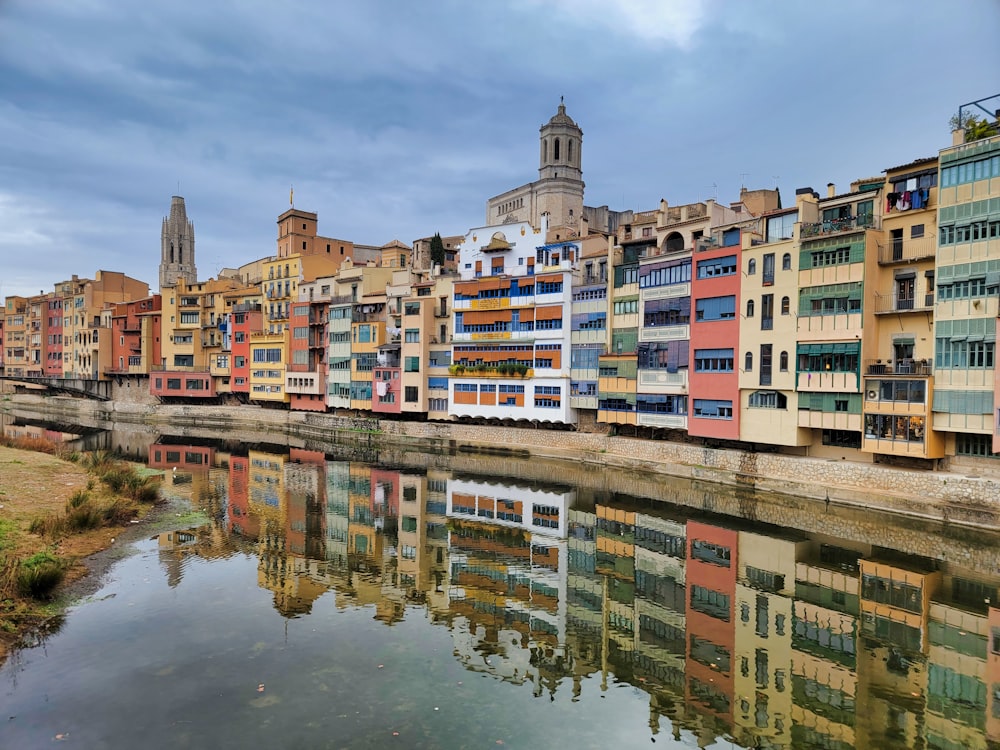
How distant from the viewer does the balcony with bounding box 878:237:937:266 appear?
3089 cm

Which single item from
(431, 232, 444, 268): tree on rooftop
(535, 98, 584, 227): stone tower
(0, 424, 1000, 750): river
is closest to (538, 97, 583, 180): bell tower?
(535, 98, 584, 227): stone tower

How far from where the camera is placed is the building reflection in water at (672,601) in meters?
14.5

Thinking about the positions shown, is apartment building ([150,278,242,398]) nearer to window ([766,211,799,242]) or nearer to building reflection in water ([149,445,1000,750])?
building reflection in water ([149,445,1000,750])

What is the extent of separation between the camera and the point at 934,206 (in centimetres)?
3072

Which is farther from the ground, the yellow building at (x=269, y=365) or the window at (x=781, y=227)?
the window at (x=781, y=227)

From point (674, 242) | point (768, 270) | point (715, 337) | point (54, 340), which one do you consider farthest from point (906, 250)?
point (54, 340)

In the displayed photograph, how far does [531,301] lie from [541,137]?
3817 centimetres

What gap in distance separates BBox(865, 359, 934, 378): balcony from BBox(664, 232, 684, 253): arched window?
15.0 meters

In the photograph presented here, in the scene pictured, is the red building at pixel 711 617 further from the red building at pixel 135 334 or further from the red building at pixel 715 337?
the red building at pixel 135 334

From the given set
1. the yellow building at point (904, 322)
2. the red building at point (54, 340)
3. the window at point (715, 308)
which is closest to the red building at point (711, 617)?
the yellow building at point (904, 322)

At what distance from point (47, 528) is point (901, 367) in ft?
114

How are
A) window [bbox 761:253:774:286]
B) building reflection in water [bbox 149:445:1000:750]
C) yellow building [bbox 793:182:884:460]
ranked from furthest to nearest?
window [bbox 761:253:774:286], yellow building [bbox 793:182:884:460], building reflection in water [bbox 149:445:1000:750]

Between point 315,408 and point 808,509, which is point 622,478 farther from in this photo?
point 315,408

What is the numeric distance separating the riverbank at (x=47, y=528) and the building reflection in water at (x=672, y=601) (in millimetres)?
2596
